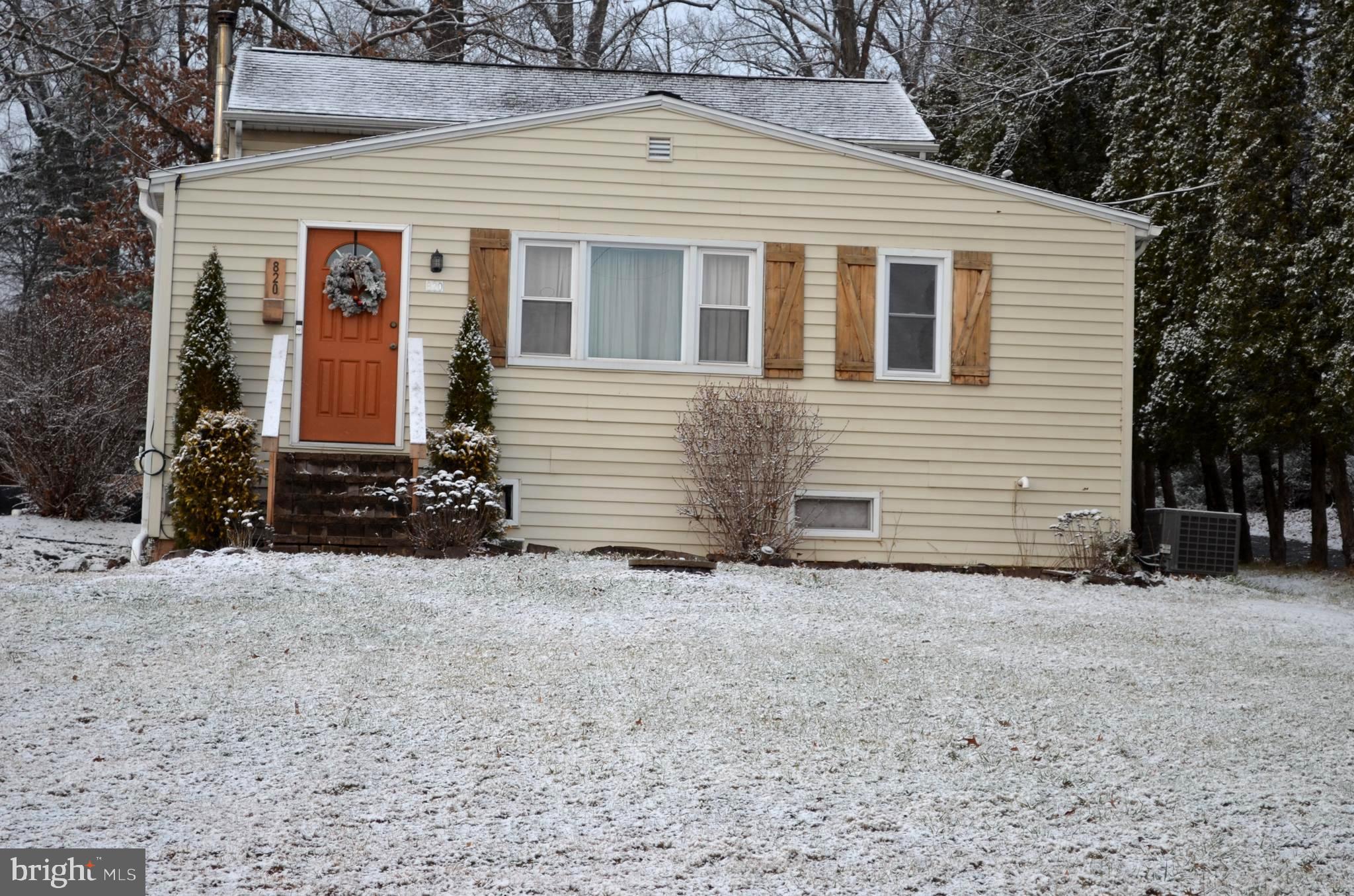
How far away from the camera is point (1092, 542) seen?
10.3 metres

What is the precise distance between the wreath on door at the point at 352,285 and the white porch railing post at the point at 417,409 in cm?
47

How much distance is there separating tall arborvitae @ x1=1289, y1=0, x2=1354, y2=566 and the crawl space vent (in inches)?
78.9

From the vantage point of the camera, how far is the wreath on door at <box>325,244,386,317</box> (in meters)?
10.0

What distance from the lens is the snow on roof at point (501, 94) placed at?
12.5 metres

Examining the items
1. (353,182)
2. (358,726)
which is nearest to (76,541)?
(353,182)

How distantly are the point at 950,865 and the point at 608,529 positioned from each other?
6.37 metres

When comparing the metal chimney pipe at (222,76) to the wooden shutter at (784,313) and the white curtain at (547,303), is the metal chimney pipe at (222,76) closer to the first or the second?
the white curtain at (547,303)

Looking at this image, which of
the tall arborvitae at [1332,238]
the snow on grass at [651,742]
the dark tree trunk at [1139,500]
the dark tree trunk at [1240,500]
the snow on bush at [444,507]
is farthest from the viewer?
the dark tree trunk at [1139,500]

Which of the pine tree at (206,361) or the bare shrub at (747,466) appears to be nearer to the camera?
the pine tree at (206,361)

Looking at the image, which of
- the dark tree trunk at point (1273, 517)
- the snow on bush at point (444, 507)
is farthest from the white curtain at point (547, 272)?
the dark tree trunk at point (1273, 517)

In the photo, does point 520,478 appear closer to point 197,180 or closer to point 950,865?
point 197,180

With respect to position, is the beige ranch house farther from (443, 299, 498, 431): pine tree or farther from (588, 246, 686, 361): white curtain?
(443, 299, 498, 431): pine tree

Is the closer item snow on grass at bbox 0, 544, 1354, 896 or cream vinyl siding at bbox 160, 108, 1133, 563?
snow on grass at bbox 0, 544, 1354, 896

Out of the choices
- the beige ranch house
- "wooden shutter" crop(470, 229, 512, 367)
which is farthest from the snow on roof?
"wooden shutter" crop(470, 229, 512, 367)
